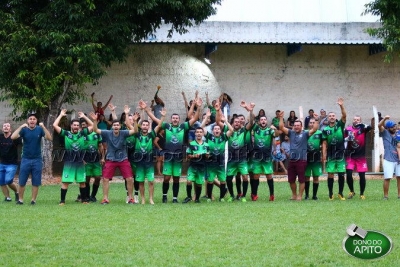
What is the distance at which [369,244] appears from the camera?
8.12 meters

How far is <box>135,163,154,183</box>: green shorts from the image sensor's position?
63.5 ft

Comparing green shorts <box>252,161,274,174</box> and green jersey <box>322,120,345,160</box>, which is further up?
green jersey <box>322,120,345,160</box>

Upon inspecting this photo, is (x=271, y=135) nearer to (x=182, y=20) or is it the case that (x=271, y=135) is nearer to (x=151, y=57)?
(x=182, y=20)

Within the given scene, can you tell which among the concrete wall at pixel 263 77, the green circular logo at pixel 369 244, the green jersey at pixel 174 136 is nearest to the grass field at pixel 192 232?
the green jersey at pixel 174 136

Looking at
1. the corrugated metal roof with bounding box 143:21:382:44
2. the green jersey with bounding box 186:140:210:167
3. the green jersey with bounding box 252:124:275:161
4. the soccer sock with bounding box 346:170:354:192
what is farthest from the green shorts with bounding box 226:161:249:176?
the corrugated metal roof with bounding box 143:21:382:44

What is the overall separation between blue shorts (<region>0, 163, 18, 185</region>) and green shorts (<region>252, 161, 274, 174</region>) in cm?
585

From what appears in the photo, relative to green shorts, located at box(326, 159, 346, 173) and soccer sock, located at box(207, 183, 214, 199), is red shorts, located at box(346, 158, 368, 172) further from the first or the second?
soccer sock, located at box(207, 183, 214, 199)

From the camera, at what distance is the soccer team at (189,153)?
762 inches

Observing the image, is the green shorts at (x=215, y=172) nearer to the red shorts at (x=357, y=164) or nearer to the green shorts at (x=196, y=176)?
the green shorts at (x=196, y=176)

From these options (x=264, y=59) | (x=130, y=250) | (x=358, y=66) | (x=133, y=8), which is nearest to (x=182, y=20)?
(x=133, y=8)

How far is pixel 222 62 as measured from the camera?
3328 centimetres

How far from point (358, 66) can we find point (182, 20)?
31.9 ft

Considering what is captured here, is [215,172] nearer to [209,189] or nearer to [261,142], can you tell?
[209,189]

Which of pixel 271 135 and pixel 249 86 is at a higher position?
pixel 249 86
